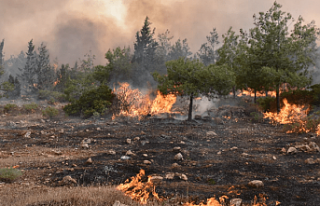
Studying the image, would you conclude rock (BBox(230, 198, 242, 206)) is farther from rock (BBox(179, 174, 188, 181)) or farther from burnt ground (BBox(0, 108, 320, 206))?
rock (BBox(179, 174, 188, 181))

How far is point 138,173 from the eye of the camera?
629cm

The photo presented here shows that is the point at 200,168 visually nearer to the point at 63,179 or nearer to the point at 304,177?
the point at 304,177

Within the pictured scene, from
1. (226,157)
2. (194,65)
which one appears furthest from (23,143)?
(194,65)

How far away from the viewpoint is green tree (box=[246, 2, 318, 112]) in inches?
670

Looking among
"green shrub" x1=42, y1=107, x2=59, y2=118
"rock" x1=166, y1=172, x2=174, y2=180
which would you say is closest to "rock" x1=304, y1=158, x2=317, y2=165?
"rock" x1=166, y1=172, x2=174, y2=180

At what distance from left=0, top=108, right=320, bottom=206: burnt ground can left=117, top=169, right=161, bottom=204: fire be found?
217mm

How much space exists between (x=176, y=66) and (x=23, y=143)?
39.7 ft

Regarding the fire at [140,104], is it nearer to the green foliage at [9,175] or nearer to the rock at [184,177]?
the rock at [184,177]

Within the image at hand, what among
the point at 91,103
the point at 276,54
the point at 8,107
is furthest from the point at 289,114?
the point at 8,107

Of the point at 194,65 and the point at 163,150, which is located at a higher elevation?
the point at 194,65

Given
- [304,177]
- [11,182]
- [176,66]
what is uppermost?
[176,66]

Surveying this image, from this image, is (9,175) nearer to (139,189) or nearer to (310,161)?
(139,189)

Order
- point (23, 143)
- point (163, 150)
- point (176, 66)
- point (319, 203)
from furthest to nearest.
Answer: point (176, 66), point (23, 143), point (163, 150), point (319, 203)

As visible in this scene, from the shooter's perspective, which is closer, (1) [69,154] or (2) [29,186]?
(2) [29,186]
